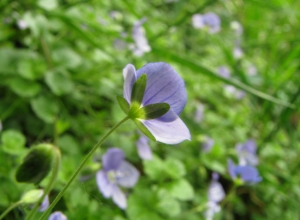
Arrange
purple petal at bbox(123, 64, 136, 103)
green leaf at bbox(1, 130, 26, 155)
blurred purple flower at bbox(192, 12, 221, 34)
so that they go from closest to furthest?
purple petal at bbox(123, 64, 136, 103)
green leaf at bbox(1, 130, 26, 155)
blurred purple flower at bbox(192, 12, 221, 34)

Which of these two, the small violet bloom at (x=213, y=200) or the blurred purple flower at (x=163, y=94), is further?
the small violet bloom at (x=213, y=200)

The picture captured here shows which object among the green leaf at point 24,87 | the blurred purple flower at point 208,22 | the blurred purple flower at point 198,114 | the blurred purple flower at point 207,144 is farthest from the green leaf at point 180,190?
the blurred purple flower at point 208,22

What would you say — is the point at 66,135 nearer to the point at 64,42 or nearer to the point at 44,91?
the point at 44,91

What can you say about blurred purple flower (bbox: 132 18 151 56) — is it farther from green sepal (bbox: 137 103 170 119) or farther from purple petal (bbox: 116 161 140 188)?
green sepal (bbox: 137 103 170 119)

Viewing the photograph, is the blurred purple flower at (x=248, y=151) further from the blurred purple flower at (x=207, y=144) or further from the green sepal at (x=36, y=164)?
the green sepal at (x=36, y=164)

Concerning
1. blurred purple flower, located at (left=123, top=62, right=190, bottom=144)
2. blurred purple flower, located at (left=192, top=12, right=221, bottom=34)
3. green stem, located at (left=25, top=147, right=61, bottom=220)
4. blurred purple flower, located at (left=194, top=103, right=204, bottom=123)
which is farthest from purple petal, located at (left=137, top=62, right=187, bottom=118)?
blurred purple flower, located at (left=192, top=12, right=221, bottom=34)

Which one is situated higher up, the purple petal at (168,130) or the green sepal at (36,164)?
the purple petal at (168,130)
